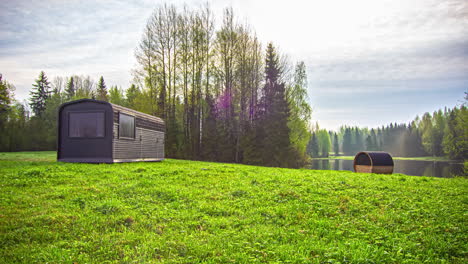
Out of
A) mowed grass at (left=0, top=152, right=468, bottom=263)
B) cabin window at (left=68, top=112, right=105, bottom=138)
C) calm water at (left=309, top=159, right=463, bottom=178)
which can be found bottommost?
calm water at (left=309, top=159, right=463, bottom=178)

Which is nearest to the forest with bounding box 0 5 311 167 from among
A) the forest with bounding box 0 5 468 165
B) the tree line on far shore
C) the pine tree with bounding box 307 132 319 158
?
the forest with bounding box 0 5 468 165

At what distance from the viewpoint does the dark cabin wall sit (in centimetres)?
1562

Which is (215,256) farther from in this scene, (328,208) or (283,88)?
(283,88)

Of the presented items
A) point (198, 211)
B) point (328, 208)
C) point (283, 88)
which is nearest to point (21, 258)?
point (198, 211)

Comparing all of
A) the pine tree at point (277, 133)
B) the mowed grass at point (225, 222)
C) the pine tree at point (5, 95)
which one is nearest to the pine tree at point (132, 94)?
the pine tree at point (5, 95)

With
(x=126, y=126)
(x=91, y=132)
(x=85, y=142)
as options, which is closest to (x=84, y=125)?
(x=91, y=132)

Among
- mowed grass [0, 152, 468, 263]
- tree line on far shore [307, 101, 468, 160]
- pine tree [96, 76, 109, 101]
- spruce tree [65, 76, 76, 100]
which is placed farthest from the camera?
tree line on far shore [307, 101, 468, 160]

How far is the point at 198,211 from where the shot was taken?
7.13m

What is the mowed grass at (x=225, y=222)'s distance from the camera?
4.78 m

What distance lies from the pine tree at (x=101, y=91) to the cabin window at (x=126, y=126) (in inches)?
1620

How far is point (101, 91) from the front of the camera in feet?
188

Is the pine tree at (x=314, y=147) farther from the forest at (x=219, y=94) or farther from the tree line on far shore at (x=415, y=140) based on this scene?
the forest at (x=219, y=94)

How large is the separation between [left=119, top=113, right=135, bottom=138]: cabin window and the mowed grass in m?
6.46

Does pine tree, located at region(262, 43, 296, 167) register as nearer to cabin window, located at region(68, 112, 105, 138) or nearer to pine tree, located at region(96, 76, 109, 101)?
cabin window, located at region(68, 112, 105, 138)
